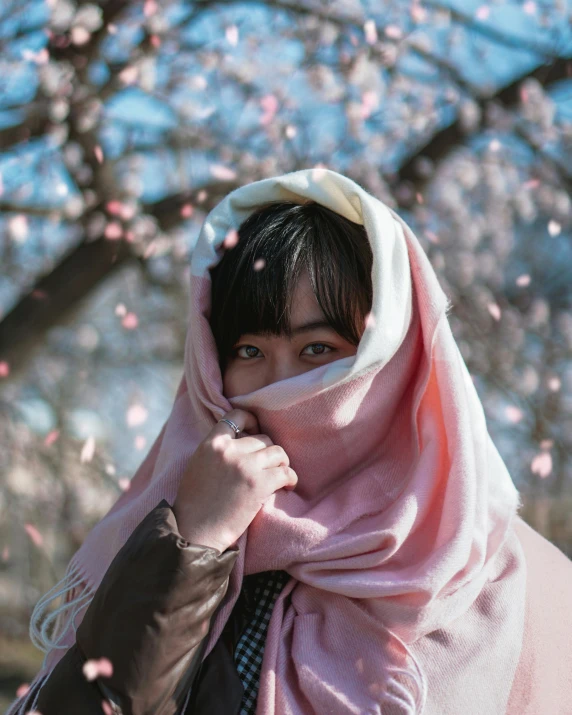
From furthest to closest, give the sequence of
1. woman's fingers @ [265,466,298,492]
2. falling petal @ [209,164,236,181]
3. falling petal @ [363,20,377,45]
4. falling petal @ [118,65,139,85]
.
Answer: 1. falling petal @ [363,20,377,45]
2. falling petal @ [209,164,236,181]
3. falling petal @ [118,65,139,85]
4. woman's fingers @ [265,466,298,492]

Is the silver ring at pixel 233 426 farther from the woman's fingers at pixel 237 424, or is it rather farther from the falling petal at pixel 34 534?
the falling petal at pixel 34 534

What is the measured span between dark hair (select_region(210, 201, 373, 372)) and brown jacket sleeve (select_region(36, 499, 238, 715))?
0.37 m

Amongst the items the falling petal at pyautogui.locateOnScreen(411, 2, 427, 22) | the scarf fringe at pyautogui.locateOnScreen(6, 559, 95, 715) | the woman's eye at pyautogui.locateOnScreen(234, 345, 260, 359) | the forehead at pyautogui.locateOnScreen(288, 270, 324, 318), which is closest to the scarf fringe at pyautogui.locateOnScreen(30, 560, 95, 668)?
the scarf fringe at pyautogui.locateOnScreen(6, 559, 95, 715)

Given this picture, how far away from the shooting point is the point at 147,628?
3.15 ft

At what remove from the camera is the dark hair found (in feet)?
3.85

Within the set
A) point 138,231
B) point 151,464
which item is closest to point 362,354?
point 151,464

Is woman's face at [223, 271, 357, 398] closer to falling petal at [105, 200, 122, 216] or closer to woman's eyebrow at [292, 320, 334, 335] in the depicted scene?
woman's eyebrow at [292, 320, 334, 335]

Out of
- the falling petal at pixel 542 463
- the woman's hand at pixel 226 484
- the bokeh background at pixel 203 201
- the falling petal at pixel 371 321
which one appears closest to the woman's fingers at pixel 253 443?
the woman's hand at pixel 226 484

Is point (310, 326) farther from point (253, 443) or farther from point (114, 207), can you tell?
point (114, 207)

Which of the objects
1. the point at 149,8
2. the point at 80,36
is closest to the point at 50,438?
the point at 80,36

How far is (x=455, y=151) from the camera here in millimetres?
3775

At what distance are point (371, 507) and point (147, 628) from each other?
0.39m

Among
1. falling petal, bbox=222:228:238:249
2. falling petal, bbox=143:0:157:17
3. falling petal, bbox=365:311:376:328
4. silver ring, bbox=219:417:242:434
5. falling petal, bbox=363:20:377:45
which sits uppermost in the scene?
falling petal, bbox=222:228:238:249

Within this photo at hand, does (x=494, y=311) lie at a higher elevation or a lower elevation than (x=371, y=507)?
lower
